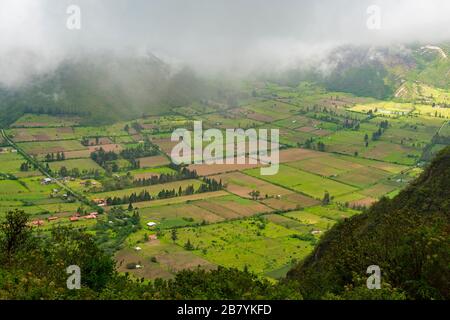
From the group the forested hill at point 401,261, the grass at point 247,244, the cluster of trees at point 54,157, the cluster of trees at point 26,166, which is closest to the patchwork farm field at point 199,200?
the grass at point 247,244

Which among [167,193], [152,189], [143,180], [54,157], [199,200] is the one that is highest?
[54,157]

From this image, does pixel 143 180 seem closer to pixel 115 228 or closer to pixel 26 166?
pixel 26 166

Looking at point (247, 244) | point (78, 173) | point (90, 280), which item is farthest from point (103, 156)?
point (90, 280)

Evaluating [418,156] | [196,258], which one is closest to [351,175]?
[418,156]

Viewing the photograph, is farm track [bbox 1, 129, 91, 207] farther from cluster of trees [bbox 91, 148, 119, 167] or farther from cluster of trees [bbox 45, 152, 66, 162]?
cluster of trees [bbox 91, 148, 119, 167]

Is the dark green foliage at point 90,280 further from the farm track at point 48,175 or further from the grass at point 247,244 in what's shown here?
the farm track at point 48,175

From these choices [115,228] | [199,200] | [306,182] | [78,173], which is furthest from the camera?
[78,173]

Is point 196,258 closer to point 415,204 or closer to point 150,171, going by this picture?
point 415,204

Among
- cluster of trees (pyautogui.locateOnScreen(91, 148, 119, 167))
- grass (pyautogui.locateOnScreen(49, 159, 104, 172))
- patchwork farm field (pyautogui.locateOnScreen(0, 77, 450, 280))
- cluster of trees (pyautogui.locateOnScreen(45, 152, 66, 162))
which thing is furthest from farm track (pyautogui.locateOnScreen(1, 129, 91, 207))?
cluster of trees (pyautogui.locateOnScreen(91, 148, 119, 167))
